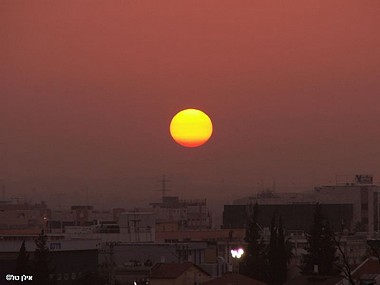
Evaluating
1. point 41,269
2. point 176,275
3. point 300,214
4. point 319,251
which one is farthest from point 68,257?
point 300,214

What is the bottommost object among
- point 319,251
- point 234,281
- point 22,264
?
point 234,281

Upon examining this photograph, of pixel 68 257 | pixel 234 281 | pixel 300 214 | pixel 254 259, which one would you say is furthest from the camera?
pixel 300 214

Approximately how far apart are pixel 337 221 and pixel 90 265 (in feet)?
221

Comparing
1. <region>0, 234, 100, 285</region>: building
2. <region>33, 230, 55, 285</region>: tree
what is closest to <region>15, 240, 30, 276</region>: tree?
<region>33, 230, 55, 285</region>: tree

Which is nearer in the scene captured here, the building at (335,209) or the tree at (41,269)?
the tree at (41,269)

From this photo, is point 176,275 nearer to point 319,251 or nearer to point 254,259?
point 254,259

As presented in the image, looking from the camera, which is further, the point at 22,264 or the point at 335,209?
the point at 335,209

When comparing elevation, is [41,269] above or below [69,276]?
below

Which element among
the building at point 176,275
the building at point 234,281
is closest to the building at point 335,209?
the building at point 176,275

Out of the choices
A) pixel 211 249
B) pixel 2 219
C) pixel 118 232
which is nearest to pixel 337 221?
pixel 118 232

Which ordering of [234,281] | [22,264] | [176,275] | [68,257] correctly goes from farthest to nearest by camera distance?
1. [68,257]
2. [176,275]
3. [22,264]
4. [234,281]

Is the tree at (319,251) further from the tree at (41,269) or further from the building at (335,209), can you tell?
the building at (335,209)

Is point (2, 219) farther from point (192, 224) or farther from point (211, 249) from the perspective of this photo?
point (211, 249)

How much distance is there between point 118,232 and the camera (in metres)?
131
